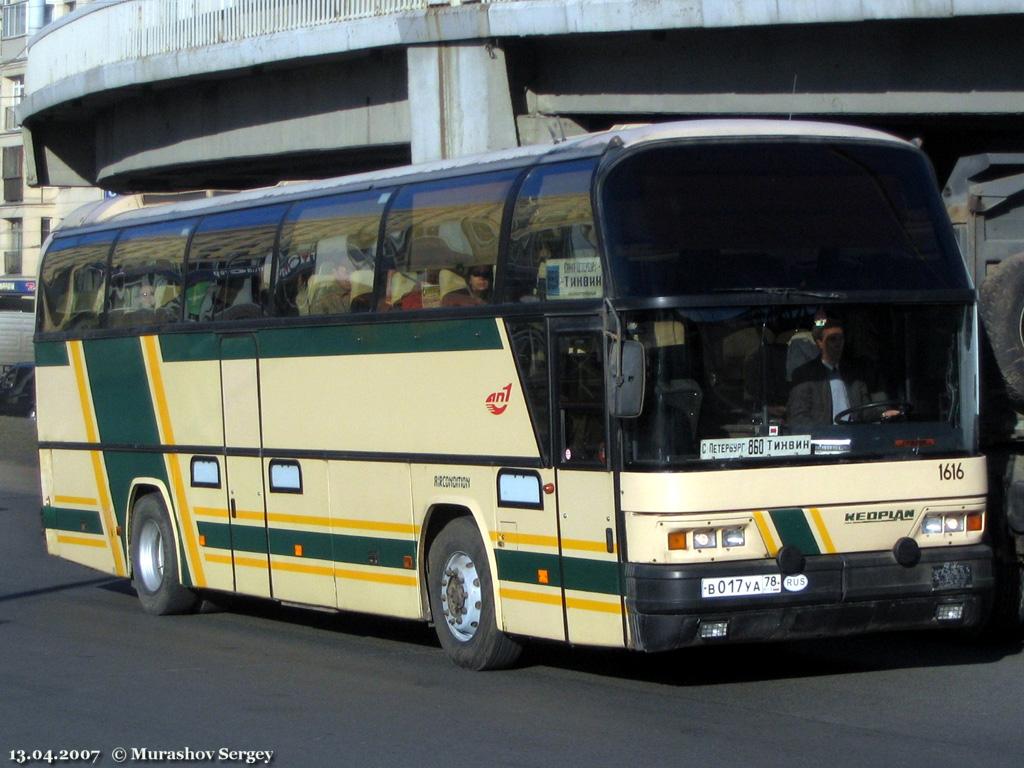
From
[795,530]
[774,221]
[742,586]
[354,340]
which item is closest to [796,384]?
[795,530]

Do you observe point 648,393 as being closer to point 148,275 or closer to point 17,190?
point 148,275

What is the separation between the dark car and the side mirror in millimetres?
40494

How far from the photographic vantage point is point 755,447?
9.07 m

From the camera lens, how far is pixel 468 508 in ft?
34.5

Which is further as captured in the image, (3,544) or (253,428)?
(3,544)

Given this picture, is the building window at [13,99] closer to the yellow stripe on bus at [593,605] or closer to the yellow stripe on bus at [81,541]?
the yellow stripe on bus at [81,541]

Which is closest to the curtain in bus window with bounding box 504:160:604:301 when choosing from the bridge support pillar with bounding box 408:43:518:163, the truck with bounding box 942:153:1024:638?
the truck with bounding box 942:153:1024:638

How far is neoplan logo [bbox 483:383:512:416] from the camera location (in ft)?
32.9

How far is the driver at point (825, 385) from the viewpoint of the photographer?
9.22 metres

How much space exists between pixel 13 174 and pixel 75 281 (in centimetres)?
5244

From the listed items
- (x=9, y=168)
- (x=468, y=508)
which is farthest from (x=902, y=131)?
(x=9, y=168)

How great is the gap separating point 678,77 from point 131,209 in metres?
5.57

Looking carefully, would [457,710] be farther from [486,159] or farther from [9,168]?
[9,168]

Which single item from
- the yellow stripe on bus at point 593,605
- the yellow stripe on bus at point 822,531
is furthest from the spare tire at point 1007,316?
the yellow stripe on bus at point 593,605
